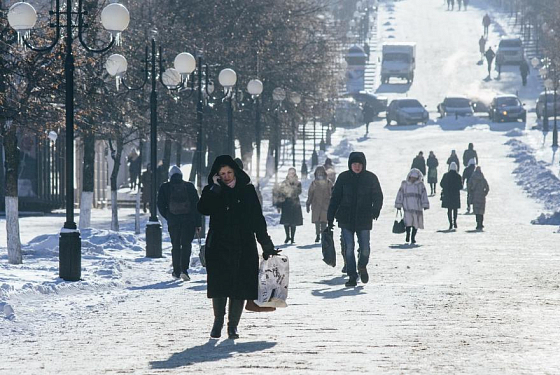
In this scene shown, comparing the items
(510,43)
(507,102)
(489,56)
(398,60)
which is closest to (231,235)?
(507,102)

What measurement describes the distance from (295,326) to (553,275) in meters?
7.03

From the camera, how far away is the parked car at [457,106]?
7569 cm

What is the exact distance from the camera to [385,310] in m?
14.2

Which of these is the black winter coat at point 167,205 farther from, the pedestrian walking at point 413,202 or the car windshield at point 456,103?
the car windshield at point 456,103

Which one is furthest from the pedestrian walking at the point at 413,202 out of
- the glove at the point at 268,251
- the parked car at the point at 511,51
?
the parked car at the point at 511,51

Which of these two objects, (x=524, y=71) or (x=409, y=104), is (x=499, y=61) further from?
(x=409, y=104)

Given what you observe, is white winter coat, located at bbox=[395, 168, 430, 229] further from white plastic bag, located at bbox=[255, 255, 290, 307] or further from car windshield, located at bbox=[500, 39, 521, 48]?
car windshield, located at bbox=[500, 39, 521, 48]

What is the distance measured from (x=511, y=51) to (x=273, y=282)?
269 feet

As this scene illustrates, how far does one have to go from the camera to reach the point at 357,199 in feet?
Answer: 56.2

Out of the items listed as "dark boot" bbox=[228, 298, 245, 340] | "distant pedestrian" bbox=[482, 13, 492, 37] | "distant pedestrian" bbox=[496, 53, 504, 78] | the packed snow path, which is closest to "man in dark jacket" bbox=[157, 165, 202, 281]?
the packed snow path

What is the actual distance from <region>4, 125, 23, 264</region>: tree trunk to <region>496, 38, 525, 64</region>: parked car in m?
73.3

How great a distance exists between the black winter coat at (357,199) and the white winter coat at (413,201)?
9656 mm

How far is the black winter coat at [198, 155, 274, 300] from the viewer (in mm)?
11781

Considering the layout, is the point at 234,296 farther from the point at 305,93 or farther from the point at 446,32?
the point at 446,32
